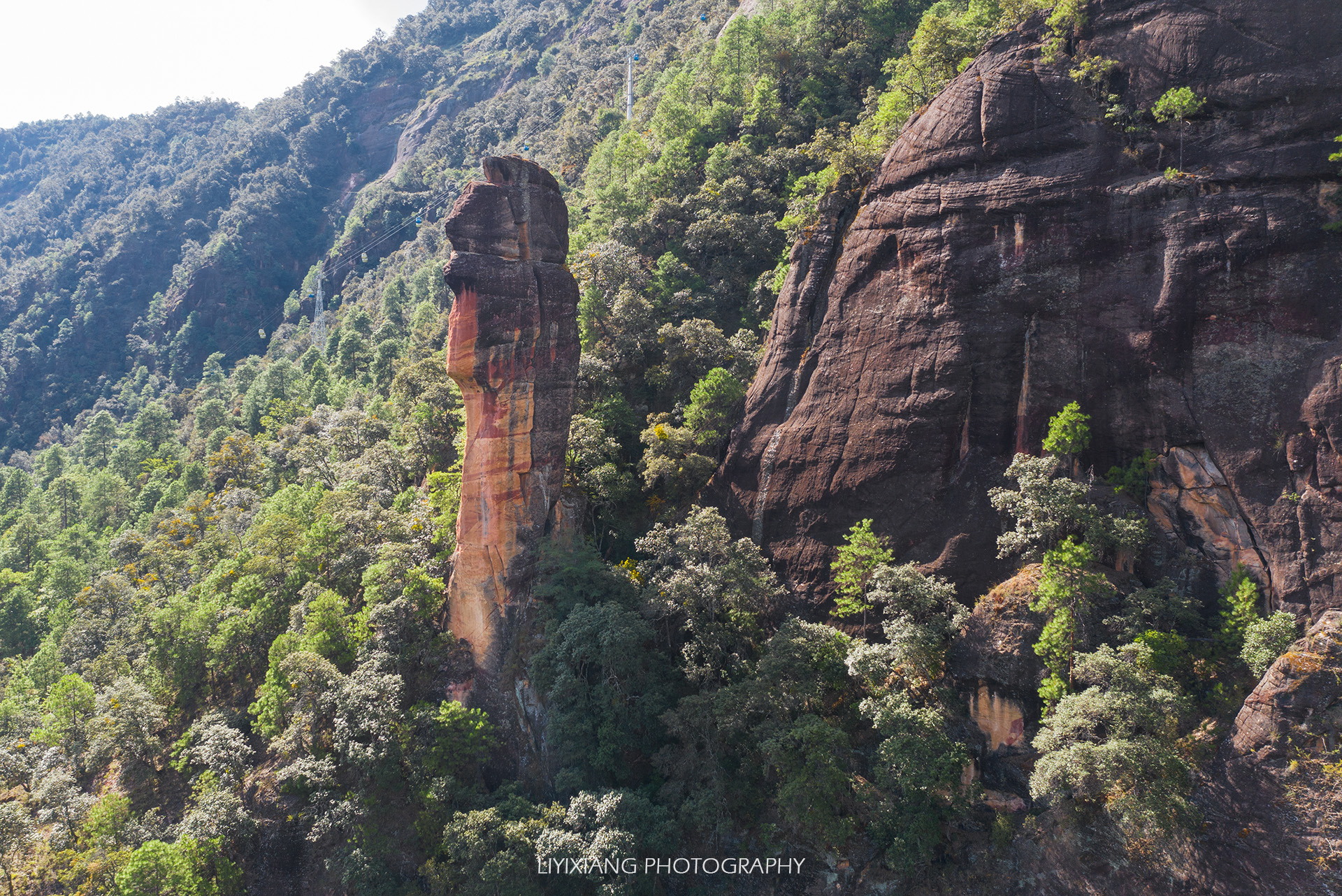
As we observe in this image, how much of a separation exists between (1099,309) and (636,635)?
17806mm

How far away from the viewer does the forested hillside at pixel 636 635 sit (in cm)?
2094

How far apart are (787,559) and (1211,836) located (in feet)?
45.3

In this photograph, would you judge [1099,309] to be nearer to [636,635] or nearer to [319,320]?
[636,635]

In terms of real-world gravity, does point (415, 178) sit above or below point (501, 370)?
above

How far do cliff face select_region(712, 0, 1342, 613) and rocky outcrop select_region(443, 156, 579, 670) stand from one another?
9.00 metres

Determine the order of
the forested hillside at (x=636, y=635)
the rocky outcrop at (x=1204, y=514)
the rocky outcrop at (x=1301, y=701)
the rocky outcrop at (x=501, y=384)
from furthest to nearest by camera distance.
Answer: the rocky outcrop at (x=501, y=384) < the forested hillside at (x=636, y=635) < the rocky outcrop at (x=1204, y=514) < the rocky outcrop at (x=1301, y=701)

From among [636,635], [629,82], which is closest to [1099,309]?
[636,635]

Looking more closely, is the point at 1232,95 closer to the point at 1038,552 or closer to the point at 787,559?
the point at 1038,552

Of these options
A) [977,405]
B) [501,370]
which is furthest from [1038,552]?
[501,370]

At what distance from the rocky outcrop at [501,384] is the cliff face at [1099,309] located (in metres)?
9.00

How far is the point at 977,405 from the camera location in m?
24.5

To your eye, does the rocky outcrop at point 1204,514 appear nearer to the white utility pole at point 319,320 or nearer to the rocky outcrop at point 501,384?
the rocky outcrop at point 501,384

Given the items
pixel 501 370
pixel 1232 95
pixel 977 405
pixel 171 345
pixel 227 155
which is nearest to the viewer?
pixel 1232 95

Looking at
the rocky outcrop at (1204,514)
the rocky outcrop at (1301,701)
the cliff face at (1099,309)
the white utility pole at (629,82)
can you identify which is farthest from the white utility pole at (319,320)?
the rocky outcrop at (1301,701)
